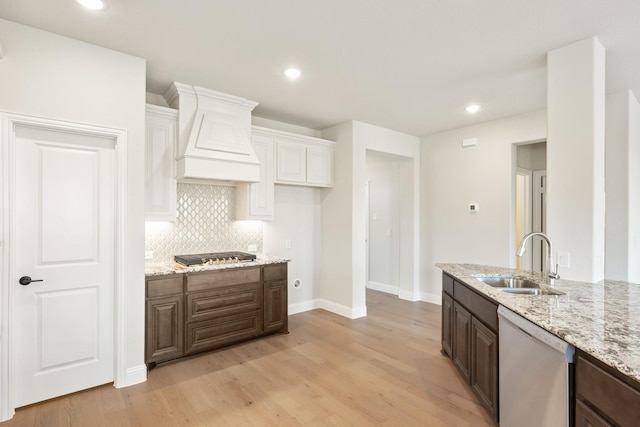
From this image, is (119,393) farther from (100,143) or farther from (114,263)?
(100,143)

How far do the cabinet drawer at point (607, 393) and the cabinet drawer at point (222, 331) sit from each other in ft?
9.74

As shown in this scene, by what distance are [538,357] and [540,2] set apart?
2.11 m

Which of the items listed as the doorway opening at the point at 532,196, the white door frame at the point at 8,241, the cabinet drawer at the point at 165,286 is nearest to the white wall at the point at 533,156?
the doorway opening at the point at 532,196

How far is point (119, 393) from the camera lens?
2631 mm

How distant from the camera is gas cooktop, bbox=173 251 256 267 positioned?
134 inches

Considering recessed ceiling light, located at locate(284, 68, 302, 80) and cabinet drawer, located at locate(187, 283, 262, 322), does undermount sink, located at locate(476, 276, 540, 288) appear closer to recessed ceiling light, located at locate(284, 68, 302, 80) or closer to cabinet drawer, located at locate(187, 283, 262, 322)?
cabinet drawer, located at locate(187, 283, 262, 322)

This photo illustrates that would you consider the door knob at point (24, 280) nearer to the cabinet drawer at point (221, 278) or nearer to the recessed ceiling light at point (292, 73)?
the cabinet drawer at point (221, 278)

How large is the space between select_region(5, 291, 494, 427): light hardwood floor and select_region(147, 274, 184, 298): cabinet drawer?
27.3 inches

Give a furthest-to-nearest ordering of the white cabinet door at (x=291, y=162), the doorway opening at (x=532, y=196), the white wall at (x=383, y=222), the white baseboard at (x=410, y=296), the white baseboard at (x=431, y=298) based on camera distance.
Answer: the white wall at (x=383, y=222)
the white baseboard at (x=410, y=296)
the white baseboard at (x=431, y=298)
the doorway opening at (x=532, y=196)
the white cabinet door at (x=291, y=162)

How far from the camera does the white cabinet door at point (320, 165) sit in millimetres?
4629

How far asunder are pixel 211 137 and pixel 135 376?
7.48ft

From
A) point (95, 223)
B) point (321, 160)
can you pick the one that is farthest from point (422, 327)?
point (95, 223)

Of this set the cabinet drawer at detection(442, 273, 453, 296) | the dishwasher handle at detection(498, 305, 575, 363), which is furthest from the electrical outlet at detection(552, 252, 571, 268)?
the dishwasher handle at detection(498, 305, 575, 363)

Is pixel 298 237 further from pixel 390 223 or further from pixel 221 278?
pixel 390 223
